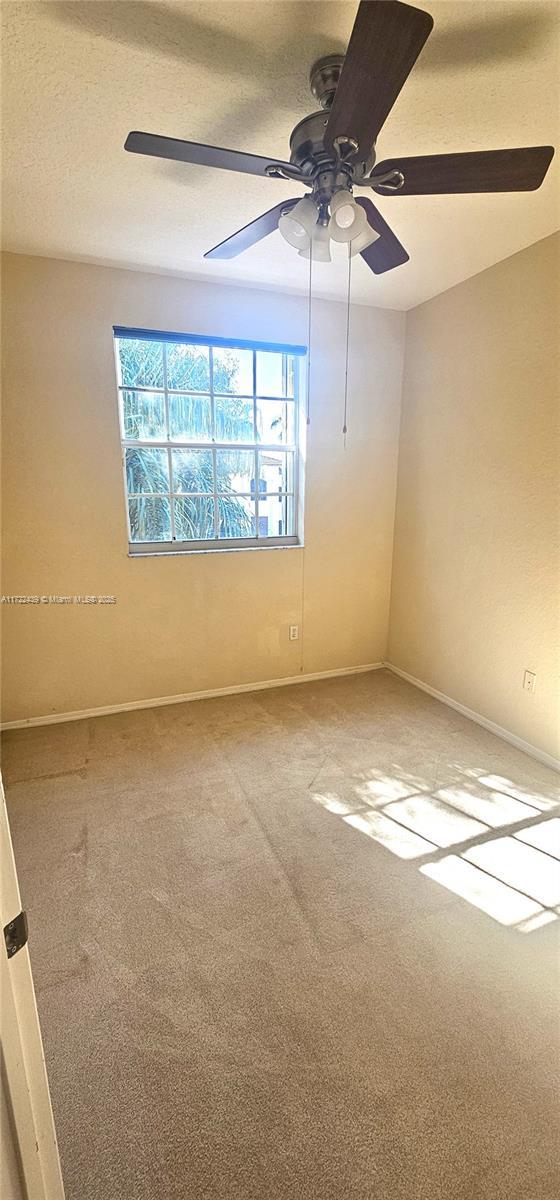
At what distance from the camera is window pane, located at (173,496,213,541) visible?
3.04 m

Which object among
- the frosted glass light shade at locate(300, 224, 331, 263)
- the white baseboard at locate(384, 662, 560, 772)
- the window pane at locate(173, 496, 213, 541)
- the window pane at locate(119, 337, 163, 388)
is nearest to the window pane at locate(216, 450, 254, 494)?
Result: the window pane at locate(173, 496, 213, 541)

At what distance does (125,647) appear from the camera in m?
3.00

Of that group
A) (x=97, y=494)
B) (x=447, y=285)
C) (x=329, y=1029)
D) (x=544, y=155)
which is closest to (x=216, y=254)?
(x=544, y=155)

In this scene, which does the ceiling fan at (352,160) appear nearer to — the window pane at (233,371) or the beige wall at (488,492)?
the beige wall at (488,492)

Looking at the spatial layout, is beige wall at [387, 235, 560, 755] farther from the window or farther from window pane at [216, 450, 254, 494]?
window pane at [216, 450, 254, 494]

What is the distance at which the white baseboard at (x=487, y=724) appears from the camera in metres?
2.52

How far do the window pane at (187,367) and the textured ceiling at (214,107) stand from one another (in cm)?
60

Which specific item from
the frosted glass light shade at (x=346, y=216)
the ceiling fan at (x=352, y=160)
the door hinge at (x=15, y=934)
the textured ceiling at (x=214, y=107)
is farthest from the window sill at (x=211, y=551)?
the door hinge at (x=15, y=934)

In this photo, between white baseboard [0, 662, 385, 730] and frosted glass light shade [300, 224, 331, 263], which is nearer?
frosted glass light shade [300, 224, 331, 263]

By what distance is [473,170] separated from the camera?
127 centimetres

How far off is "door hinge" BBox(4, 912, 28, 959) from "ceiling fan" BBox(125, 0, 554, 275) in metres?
1.56

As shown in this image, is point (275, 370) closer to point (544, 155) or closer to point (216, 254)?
point (216, 254)

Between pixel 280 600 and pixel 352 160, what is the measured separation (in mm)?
2378

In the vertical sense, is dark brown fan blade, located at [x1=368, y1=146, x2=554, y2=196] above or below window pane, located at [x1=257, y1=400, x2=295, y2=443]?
Answer: above
